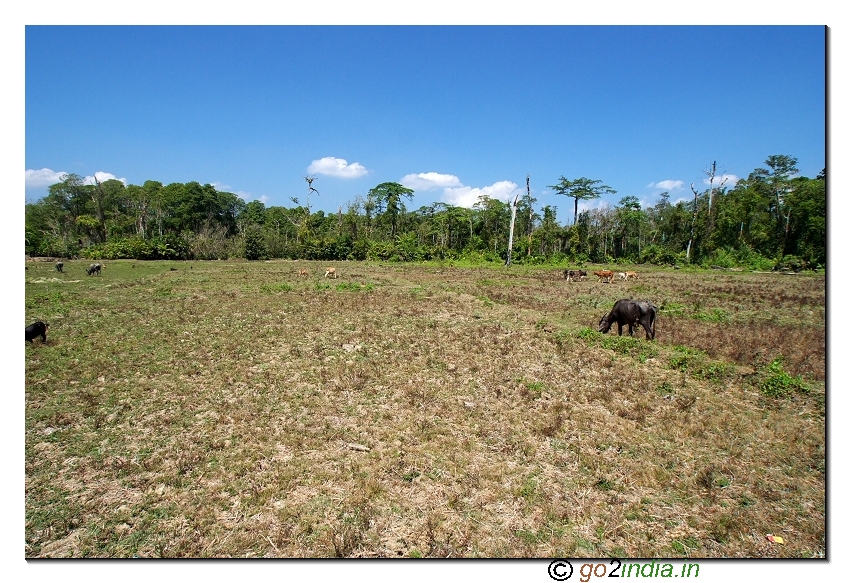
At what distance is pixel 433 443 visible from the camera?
15.8 ft

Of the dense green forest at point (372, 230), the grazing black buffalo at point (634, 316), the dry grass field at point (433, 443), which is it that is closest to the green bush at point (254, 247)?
the dense green forest at point (372, 230)

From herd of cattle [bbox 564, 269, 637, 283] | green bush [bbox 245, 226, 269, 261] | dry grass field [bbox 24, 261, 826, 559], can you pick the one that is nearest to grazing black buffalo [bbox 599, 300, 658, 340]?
dry grass field [bbox 24, 261, 826, 559]

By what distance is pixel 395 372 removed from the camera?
739 cm

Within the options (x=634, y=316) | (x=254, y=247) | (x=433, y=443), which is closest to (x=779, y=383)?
(x=634, y=316)

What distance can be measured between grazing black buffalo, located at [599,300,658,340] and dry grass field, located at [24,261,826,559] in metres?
0.49

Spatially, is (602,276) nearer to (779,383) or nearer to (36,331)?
(779,383)

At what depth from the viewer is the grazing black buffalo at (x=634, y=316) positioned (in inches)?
364

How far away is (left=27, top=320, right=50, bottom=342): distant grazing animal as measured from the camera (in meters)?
8.08

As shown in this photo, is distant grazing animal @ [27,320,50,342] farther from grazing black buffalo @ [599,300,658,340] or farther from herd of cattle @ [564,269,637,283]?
herd of cattle @ [564,269,637,283]

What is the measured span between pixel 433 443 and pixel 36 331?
9.16m

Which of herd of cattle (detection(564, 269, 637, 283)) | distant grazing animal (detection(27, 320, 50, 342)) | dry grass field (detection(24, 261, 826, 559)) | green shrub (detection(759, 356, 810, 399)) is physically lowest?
dry grass field (detection(24, 261, 826, 559))
